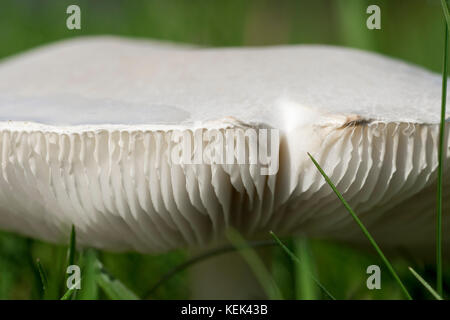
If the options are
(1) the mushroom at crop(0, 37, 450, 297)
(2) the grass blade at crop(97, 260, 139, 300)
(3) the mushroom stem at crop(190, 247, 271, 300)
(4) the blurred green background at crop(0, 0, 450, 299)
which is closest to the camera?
(1) the mushroom at crop(0, 37, 450, 297)

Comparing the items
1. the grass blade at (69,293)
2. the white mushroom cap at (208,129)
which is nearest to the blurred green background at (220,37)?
the grass blade at (69,293)

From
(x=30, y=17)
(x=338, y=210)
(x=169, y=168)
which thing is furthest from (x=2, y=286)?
(x=30, y=17)

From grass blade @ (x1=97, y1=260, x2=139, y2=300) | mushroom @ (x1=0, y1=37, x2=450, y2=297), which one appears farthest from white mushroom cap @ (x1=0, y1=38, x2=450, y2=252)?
grass blade @ (x1=97, y1=260, x2=139, y2=300)

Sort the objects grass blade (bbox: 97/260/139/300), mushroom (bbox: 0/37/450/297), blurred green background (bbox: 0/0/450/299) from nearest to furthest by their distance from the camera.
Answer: mushroom (bbox: 0/37/450/297) < grass blade (bbox: 97/260/139/300) < blurred green background (bbox: 0/0/450/299)

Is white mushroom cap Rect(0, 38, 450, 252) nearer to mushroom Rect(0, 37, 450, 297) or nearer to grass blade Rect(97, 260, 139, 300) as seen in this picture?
mushroom Rect(0, 37, 450, 297)

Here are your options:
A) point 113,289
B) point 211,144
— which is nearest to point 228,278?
point 113,289

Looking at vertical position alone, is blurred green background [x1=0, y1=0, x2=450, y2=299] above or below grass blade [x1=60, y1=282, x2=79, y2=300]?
above

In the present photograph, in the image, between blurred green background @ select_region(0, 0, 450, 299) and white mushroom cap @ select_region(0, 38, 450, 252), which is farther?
blurred green background @ select_region(0, 0, 450, 299)
